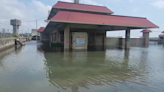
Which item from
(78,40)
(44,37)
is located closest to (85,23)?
(78,40)

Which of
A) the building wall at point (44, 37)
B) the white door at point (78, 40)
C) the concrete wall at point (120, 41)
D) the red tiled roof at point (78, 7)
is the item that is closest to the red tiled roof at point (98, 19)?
the white door at point (78, 40)

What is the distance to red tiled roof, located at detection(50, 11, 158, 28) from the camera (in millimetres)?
14695

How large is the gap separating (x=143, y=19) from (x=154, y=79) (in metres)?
15.6

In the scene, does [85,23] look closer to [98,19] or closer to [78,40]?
[98,19]

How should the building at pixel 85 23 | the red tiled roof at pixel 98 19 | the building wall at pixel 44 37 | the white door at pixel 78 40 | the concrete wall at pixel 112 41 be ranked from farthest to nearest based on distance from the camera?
1. the building wall at pixel 44 37
2. the concrete wall at pixel 112 41
3. the white door at pixel 78 40
4. the building at pixel 85 23
5. the red tiled roof at pixel 98 19

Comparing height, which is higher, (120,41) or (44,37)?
(44,37)

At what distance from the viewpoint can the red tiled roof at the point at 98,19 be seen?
1470cm

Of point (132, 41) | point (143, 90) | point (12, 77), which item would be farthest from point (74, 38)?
point (132, 41)

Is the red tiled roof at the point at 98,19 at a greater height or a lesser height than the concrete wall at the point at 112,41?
greater

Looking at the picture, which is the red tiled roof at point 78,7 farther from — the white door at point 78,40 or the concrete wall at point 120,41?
the white door at point 78,40

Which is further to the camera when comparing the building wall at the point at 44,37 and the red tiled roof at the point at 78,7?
the building wall at the point at 44,37

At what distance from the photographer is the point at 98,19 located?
1642 cm

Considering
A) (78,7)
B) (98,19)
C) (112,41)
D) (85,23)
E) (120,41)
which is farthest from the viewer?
(120,41)

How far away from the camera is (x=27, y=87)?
16.3 ft
